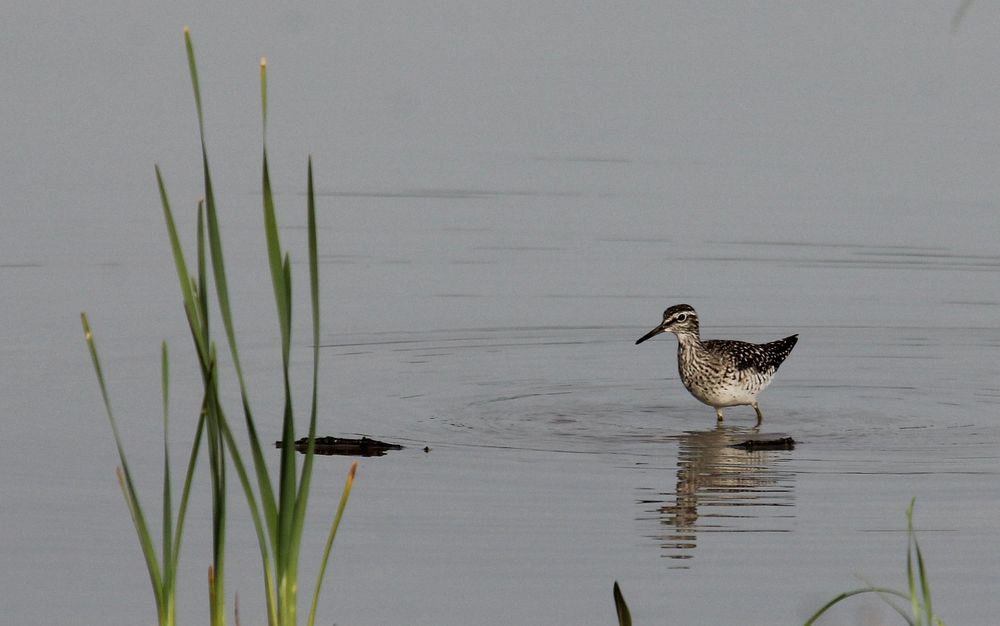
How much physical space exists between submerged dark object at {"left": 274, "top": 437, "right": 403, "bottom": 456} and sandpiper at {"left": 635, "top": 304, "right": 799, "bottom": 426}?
2.73 meters

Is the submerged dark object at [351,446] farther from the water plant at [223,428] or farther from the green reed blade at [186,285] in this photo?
the green reed blade at [186,285]

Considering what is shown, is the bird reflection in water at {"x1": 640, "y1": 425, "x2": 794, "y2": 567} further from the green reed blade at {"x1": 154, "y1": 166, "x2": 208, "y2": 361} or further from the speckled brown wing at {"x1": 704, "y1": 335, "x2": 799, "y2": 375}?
the green reed blade at {"x1": 154, "y1": 166, "x2": 208, "y2": 361}

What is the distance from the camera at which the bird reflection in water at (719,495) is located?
1022cm

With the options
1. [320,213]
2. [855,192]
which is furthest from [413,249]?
[855,192]

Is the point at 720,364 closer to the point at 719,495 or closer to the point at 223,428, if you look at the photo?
the point at 719,495

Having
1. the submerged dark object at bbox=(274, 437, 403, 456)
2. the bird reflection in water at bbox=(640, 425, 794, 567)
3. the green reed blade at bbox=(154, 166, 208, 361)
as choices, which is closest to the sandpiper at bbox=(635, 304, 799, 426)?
the bird reflection in water at bbox=(640, 425, 794, 567)

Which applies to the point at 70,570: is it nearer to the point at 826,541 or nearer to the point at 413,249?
the point at 826,541

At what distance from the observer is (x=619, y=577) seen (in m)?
9.25

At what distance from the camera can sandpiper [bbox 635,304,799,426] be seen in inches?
542

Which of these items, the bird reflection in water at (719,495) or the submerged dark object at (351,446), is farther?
the submerged dark object at (351,446)

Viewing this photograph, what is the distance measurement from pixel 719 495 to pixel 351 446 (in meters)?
2.43

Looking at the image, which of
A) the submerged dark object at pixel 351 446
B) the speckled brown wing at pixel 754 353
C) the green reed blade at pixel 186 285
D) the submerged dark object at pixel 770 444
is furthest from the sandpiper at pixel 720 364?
the green reed blade at pixel 186 285

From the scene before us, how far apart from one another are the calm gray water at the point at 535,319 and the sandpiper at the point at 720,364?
0.26m

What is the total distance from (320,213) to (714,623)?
11.7 metres
